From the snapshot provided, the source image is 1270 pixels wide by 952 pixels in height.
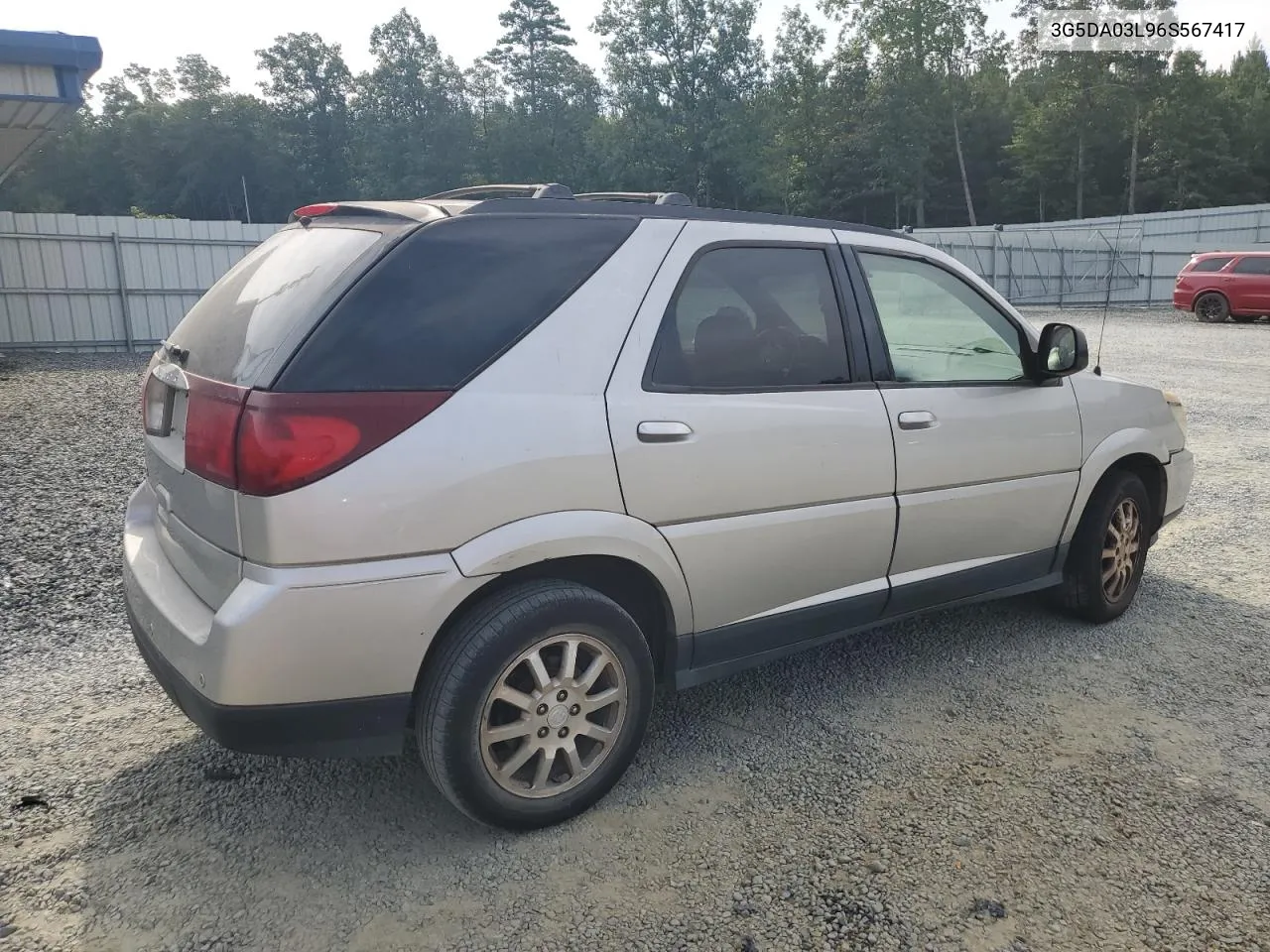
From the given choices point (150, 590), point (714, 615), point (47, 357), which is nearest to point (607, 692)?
point (714, 615)

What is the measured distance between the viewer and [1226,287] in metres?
21.2

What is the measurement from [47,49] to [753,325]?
11156mm

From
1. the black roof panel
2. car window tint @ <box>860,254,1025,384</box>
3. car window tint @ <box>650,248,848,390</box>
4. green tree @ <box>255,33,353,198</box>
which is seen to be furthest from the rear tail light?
green tree @ <box>255,33,353,198</box>

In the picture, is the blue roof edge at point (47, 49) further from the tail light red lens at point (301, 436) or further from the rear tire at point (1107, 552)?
the rear tire at point (1107, 552)

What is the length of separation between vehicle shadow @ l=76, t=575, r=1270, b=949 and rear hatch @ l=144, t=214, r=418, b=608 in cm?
76

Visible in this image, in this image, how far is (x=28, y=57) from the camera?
34.6 feet

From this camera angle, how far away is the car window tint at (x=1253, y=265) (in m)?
20.9

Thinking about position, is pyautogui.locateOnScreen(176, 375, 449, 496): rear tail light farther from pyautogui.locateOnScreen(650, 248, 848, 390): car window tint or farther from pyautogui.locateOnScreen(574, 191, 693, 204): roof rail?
pyautogui.locateOnScreen(574, 191, 693, 204): roof rail

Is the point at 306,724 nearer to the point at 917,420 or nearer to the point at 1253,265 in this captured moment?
the point at 917,420

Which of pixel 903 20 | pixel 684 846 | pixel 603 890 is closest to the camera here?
pixel 603 890

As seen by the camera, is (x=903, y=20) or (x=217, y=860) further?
(x=903, y=20)

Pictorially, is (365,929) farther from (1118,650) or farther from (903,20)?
(903,20)

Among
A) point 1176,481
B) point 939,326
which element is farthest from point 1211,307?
point 939,326

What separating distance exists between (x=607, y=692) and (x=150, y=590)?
1.37 metres
